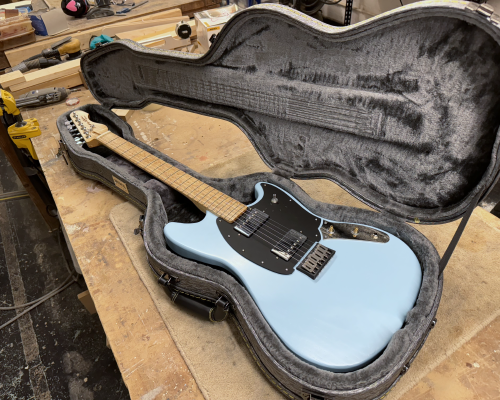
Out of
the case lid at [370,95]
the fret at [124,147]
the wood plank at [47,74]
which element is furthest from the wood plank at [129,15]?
the fret at [124,147]

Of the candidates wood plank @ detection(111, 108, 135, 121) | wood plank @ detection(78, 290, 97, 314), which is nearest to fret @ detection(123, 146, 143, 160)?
wood plank @ detection(111, 108, 135, 121)

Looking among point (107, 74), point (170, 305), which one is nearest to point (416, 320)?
point (170, 305)

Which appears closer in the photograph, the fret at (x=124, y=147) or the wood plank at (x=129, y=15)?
the fret at (x=124, y=147)

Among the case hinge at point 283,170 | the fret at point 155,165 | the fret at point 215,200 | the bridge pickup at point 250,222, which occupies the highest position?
the fret at point 155,165

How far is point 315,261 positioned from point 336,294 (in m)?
0.10

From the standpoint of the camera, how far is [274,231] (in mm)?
910

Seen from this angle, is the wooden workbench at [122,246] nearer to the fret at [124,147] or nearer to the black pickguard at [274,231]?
the fret at [124,147]

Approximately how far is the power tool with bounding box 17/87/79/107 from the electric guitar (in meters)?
1.04

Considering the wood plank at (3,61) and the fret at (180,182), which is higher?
the wood plank at (3,61)

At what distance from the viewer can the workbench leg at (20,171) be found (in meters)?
1.29

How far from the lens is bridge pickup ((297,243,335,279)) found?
78 cm

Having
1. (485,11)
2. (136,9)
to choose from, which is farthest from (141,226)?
(136,9)

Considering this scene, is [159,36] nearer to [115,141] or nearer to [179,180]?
[115,141]

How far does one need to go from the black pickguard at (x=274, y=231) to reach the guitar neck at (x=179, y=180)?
0.05 metres
